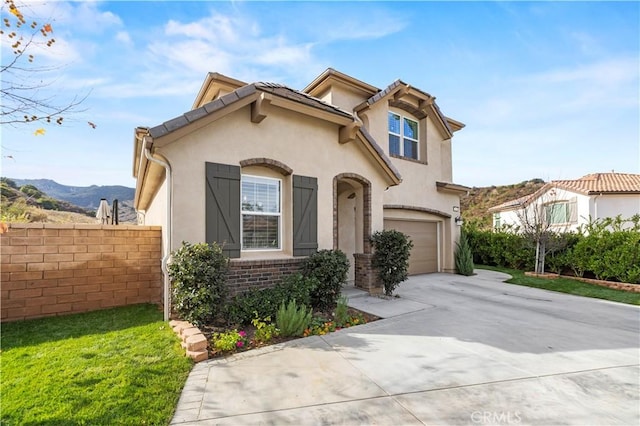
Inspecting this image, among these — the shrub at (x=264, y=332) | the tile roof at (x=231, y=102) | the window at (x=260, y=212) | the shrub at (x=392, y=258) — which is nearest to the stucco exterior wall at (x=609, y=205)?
the shrub at (x=392, y=258)

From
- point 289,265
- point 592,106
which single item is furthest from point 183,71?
point 592,106

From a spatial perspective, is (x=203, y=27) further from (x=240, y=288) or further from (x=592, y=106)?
(x=592, y=106)

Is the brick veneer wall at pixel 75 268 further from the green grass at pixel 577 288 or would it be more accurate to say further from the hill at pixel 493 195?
the hill at pixel 493 195

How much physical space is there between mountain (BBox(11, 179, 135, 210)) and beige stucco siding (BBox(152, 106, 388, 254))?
86.8 ft

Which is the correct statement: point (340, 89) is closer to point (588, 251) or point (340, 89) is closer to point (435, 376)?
point (435, 376)

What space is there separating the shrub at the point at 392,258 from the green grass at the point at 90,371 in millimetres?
6122

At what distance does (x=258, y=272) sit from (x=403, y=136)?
10118 millimetres

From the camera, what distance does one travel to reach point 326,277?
7.70 meters

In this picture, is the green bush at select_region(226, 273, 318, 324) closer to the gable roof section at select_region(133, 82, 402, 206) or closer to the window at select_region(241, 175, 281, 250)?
the window at select_region(241, 175, 281, 250)

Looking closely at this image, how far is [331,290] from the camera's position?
7762 mm

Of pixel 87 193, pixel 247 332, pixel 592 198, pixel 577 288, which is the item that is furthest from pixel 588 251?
pixel 87 193

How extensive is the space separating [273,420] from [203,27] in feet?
31.3

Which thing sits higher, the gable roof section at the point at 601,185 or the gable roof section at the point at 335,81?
the gable roof section at the point at 335,81

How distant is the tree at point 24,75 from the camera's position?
4.09 metres
